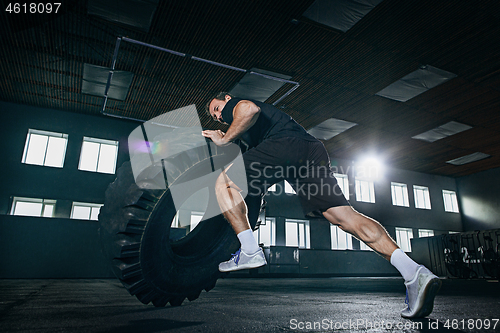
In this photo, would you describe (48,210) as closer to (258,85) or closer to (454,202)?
(258,85)

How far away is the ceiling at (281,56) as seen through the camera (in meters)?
5.29

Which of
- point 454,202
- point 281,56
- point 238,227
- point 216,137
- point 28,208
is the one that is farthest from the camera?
point 454,202

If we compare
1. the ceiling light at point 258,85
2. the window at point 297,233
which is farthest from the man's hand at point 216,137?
the window at point 297,233

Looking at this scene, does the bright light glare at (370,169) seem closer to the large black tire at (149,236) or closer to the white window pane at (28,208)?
the white window pane at (28,208)

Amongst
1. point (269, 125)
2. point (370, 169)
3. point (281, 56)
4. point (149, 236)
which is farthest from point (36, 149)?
point (370, 169)

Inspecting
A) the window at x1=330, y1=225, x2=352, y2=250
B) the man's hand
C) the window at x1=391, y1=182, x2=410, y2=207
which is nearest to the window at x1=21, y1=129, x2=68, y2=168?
the man's hand

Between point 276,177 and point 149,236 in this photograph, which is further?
point 276,177

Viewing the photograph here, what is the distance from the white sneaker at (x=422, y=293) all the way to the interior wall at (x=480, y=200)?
601 inches

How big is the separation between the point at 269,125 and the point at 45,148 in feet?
29.7

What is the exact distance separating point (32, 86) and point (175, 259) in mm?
8138

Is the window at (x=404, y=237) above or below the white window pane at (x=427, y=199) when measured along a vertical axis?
below

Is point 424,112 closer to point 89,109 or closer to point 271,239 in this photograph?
point 271,239

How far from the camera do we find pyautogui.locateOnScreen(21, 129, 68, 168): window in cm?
838

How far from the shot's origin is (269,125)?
1853 millimetres
